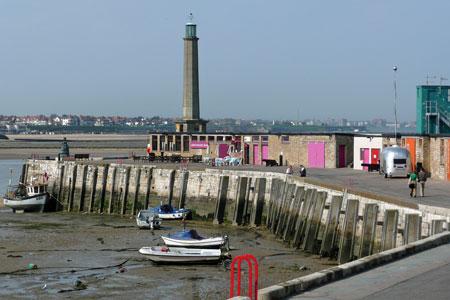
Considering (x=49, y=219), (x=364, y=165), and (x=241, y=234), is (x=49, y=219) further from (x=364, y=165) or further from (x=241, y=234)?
(x=364, y=165)

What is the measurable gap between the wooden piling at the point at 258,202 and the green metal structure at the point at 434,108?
82.0ft

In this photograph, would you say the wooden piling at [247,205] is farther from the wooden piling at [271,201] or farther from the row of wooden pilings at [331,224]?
the row of wooden pilings at [331,224]

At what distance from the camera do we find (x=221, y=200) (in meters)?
54.3

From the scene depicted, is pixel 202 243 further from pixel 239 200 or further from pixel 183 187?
pixel 183 187

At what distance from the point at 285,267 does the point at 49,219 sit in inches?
1164

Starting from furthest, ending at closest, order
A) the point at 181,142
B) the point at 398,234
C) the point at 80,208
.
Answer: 1. the point at 181,142
2. the point at 80,208
3. the point at 398,234

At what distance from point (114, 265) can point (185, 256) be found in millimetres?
3645

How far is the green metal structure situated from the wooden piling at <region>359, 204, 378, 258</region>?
41.0 meters

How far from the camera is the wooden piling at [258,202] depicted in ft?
167

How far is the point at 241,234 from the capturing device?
47.2 metres

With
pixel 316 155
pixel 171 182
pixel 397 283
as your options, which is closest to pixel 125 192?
pixel 171 182

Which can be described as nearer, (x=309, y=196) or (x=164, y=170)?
(x=309, y=196)

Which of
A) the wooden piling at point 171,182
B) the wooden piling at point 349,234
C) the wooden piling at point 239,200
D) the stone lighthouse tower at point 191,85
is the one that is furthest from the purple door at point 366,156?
the stone lighthouse tower at point 191,85

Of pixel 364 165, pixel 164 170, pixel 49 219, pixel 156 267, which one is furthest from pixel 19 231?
pixel 364 165
